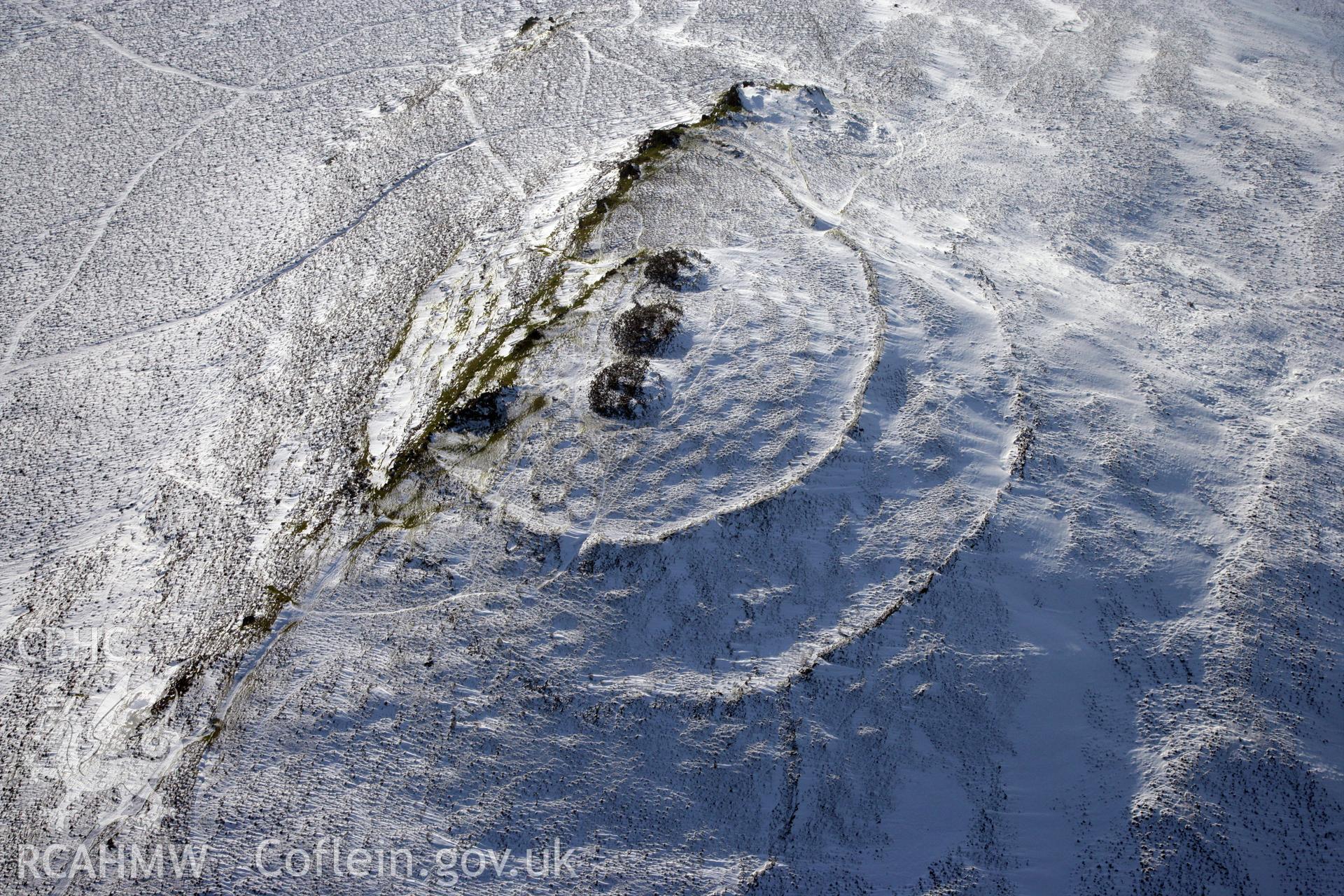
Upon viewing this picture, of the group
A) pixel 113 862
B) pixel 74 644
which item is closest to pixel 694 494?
pixel 113 862

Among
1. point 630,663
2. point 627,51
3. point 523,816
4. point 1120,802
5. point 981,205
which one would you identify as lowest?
point 523,816

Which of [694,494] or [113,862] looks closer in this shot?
[113,862]

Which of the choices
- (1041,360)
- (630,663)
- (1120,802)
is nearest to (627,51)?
(1041,360)

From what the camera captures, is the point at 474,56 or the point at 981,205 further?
the point at 474,56

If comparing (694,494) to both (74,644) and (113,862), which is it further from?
(74,644)

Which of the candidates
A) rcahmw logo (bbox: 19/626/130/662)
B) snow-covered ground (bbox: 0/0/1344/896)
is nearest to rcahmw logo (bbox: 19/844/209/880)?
snow-covered ground (bbox: 0/0/1344/896)

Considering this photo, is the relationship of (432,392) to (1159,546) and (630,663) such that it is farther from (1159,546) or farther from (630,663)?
(1159,546)

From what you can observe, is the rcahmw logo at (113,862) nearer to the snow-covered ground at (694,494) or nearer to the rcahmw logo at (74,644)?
the snow-covered ground at (694,494)
